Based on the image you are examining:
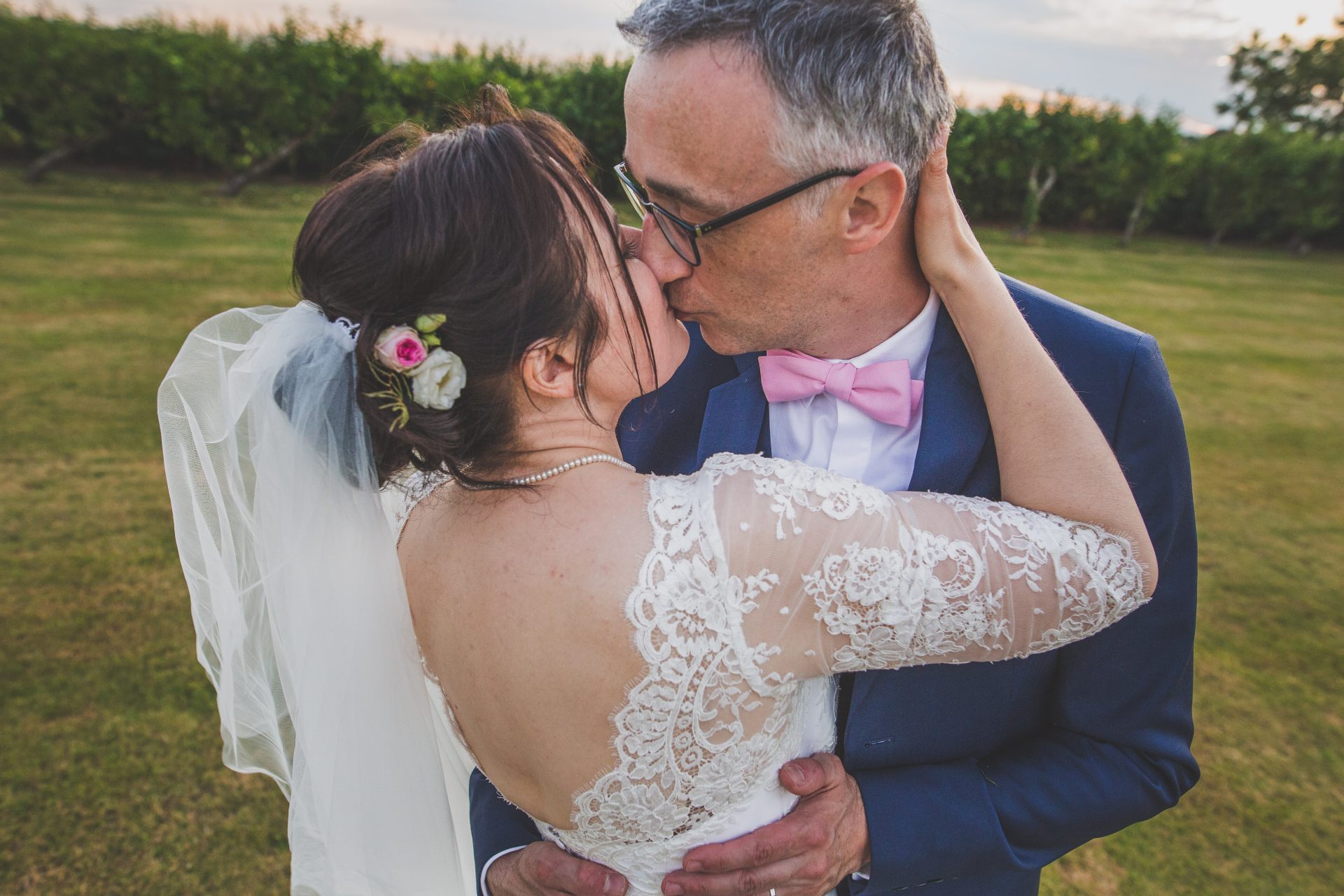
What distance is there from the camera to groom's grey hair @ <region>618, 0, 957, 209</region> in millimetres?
1603

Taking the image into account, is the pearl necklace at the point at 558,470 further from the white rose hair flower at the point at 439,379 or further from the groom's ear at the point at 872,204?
the groom's ear at the point at 872,204

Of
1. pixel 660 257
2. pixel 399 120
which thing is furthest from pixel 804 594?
pixel 399 120

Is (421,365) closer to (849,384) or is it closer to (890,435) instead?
(849,384)

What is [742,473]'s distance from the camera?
1471 millimetres

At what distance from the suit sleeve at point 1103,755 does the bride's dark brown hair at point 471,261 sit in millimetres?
1042

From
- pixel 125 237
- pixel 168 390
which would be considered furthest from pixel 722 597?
pixel 125 237

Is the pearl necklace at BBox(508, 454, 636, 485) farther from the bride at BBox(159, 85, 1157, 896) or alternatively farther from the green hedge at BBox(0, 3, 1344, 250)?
the green hedge at BBox(0, 3, 1344, 250)

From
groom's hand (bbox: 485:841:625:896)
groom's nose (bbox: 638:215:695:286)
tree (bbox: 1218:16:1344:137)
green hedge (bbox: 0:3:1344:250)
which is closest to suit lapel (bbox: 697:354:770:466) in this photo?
groom's nose (bbox: 638:215:695:286)

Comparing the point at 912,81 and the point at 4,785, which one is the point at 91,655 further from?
the point at 912,81

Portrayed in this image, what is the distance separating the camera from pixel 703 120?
168 centimetres

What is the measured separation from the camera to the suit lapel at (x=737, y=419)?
6.56ft

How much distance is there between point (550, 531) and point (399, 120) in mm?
15355

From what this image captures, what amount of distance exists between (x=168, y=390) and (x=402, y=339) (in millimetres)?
673

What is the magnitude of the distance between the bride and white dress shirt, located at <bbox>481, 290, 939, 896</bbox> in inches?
7.3
